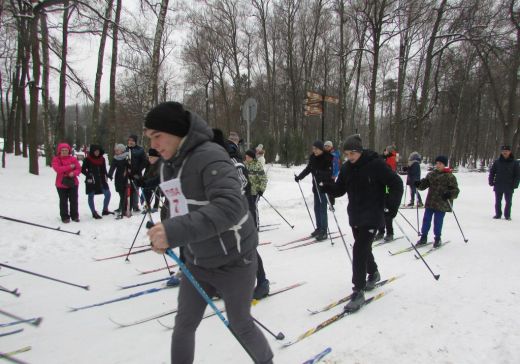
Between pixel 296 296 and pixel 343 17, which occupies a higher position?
pixel 343 17

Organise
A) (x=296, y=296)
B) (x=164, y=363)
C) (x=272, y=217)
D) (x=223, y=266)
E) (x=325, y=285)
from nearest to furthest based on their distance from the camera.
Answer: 1. (x=223, y=266)
2. (x=164, y=363)
3. (x=296, y=296)
4. (x=325, y=285)
5. (x=272, y=217)

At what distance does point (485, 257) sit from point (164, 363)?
18.1 feet

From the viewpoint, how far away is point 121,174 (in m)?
8.74

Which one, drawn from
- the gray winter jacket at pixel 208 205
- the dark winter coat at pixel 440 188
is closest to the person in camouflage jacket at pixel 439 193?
the dark winter coat at pixel 440 188

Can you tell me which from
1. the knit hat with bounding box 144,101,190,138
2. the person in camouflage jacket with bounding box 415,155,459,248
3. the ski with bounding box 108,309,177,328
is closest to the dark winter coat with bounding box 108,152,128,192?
the ski with bounding box 108,309,177,328

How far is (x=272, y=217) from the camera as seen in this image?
31.5 ft

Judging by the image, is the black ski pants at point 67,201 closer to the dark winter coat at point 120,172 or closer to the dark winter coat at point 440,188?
the dark winter coat at point 120,172

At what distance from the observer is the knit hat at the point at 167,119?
78.9 inches

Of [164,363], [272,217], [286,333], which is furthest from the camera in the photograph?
[272,217]

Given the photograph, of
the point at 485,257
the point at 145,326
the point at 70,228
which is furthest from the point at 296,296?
the point at 70,228

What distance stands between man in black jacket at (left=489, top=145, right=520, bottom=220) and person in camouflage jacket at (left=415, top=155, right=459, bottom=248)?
412 cm

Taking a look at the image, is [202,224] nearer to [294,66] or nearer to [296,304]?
[296,304]

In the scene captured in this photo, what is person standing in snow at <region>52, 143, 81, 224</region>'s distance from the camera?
25.3ft

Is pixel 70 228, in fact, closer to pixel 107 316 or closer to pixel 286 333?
pixel 107 316
